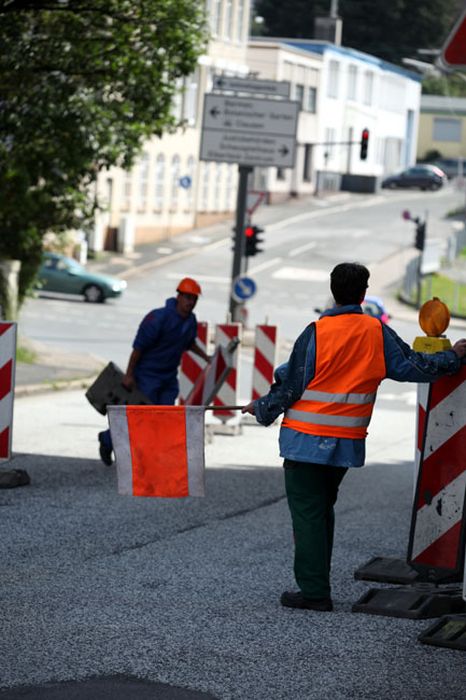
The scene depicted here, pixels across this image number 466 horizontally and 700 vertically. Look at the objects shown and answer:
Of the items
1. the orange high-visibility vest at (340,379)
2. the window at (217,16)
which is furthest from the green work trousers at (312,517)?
the window at (217,16)

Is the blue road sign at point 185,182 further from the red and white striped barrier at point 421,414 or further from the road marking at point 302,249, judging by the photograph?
the red and white striped barrier at point 421,414

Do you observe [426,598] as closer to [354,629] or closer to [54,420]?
[354,629]

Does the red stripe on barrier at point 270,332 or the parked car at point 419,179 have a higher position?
the red stripe on barrier at point 270,332

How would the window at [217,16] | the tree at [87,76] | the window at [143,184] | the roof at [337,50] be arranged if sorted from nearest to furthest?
the tree at [87,76] → the window at [143,184] → the window at [217,16] → the roof at [337,50]

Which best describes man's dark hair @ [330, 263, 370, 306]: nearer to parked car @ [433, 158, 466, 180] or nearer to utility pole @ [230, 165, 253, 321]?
utility pole @ [230, 165, 253, 321]

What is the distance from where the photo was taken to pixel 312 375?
27.3 feet

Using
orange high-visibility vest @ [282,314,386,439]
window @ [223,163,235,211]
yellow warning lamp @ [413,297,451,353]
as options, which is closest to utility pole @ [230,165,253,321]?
yellow warning lamp @ [413,297,451,353]

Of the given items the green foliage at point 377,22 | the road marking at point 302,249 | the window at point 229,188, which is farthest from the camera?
the green foliage at point 377,22

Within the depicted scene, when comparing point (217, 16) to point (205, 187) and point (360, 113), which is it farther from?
point (360, 113)

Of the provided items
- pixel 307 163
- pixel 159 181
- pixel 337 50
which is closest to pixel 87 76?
pixel 159 181

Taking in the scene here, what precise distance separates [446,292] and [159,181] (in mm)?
14327

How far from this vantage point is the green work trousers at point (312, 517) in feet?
27.6

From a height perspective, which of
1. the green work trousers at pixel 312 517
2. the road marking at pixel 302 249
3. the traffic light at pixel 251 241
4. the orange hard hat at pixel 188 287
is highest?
the orange hard hat at pixel 188 287

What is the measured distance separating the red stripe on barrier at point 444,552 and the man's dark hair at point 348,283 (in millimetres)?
1222
